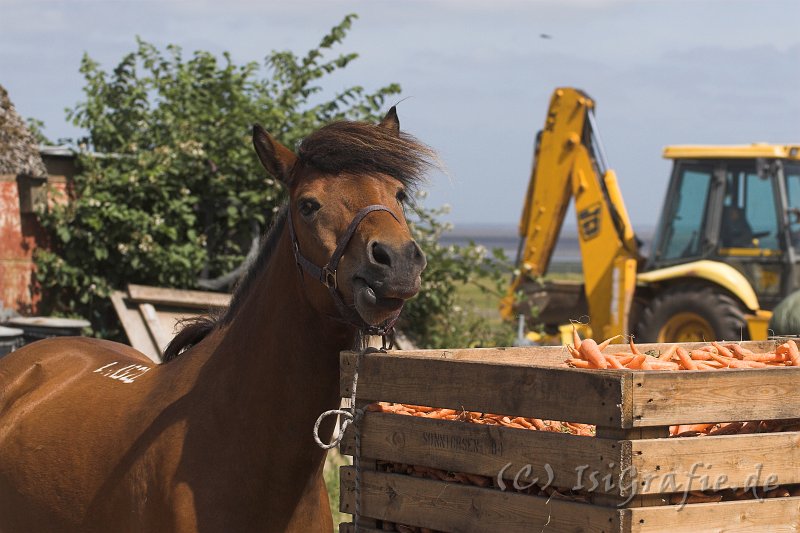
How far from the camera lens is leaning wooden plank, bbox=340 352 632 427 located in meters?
2.81

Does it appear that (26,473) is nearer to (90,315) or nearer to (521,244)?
(90,315)

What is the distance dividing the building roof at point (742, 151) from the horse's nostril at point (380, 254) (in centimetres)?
899

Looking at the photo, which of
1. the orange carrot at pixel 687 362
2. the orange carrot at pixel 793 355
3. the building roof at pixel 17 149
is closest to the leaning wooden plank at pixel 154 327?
the building roof at pixel 17 149

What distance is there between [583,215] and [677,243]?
1476 mm

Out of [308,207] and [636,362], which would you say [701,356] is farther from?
[308,207]

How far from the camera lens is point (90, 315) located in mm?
9758

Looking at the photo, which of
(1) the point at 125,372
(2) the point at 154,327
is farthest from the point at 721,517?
(2) the point at 154,327

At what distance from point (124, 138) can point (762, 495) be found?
8618 mm

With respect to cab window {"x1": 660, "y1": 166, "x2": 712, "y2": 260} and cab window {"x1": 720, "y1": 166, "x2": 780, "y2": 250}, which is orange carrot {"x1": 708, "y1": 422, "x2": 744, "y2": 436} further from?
cab window {"x1": 660, "y1": 166, "x2": 712, "y2": 260}

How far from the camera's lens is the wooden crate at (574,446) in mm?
2811

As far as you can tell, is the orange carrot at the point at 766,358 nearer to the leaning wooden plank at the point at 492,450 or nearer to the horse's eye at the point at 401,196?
the leaning wooden plank at the point at 492,450

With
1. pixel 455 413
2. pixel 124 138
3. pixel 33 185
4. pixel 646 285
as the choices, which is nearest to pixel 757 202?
pixel 646 285

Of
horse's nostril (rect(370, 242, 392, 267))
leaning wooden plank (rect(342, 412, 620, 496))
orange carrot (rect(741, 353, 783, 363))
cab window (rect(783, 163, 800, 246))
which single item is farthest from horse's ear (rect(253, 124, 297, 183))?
cab window (rect(783, 163, 800, 246))

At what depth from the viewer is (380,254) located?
322 centimetres
